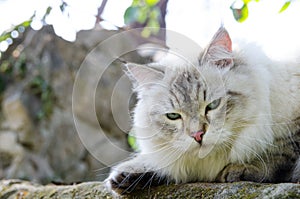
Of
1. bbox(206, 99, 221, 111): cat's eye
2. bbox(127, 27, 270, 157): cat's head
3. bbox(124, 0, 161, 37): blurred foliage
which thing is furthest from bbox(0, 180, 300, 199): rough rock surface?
bbox(124, 0, 161, 37): blurred foliage

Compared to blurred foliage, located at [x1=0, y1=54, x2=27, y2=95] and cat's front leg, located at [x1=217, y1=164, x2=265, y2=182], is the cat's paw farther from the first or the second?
blurred foliage, located at [x1=0, y1=54, x2=27, y2=95]

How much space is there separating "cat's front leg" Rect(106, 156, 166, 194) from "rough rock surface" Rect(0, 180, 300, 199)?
0.09 feet

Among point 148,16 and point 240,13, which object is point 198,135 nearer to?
point 240,13

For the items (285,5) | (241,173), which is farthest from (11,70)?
(241,173)

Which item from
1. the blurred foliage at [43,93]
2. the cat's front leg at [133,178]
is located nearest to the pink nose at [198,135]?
the cat's front leg at [133,178]

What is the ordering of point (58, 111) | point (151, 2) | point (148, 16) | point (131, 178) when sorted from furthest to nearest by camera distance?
point (58, 111) < point (148, 16) < point (151, 2) < point (131, 178)

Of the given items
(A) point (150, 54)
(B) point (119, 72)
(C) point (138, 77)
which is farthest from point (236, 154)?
(B) point (119, 72)

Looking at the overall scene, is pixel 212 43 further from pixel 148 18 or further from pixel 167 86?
pixel 148 18

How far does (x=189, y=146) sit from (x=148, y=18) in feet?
3.98

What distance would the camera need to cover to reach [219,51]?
1443 mm

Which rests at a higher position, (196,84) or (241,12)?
(241,12)

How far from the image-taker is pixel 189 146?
1.40m

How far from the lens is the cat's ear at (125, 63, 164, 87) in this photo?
1.53 metres

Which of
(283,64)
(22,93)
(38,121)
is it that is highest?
(283,64)
